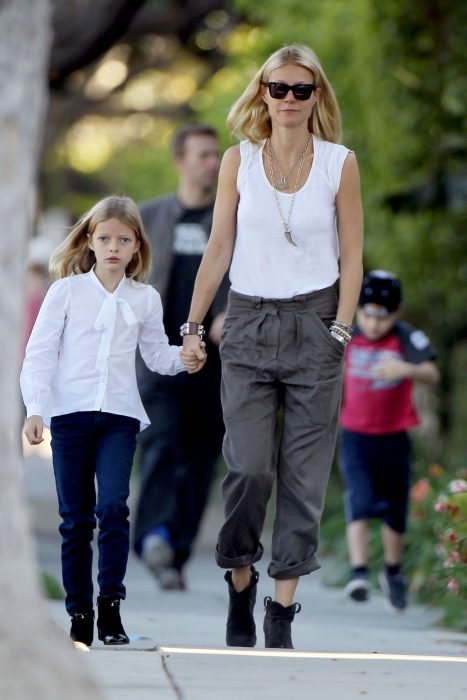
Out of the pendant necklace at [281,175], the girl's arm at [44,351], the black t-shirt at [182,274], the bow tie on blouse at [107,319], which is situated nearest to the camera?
the girl's arm at [44,351]

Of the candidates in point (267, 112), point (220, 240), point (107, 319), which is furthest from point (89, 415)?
point (267, 112)

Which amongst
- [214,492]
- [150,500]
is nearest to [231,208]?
[150,500]

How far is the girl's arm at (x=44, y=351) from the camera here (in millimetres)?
5812

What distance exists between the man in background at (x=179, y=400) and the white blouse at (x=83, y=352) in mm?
2590

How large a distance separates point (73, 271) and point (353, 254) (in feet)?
3.46

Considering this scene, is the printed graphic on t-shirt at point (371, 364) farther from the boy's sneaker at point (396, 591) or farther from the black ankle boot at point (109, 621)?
the black ankle boot at point (109, 621)

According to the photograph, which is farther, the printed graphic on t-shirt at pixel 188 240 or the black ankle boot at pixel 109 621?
the printed graphic on t-shirt at pixel 188 240

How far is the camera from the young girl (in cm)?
586

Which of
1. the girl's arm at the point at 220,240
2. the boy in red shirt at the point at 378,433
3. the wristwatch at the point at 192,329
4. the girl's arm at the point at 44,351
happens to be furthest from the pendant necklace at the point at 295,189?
the boy in red shirt at the point at 378,433

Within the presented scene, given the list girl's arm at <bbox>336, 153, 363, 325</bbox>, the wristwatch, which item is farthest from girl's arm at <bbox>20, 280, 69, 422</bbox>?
girl's arm at <bbox>336, 153, 363, 325</bbox>

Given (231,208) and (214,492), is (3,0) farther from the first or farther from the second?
(214,492)

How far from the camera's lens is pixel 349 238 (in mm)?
6070

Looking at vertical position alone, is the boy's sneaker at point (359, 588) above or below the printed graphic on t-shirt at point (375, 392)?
below

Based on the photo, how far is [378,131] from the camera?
13.9 m
